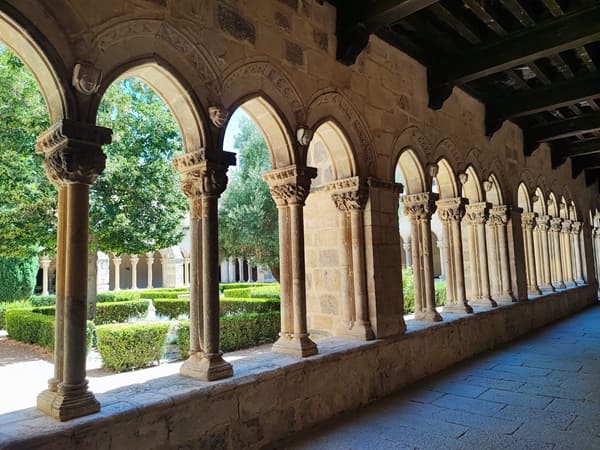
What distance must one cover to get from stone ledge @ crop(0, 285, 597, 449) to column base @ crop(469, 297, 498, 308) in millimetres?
1309

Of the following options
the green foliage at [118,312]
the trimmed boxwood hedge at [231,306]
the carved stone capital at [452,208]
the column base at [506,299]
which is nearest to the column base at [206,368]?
the carved stone capital at [452,208]

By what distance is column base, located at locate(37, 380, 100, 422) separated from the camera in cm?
199

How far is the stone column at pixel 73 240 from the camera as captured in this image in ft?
6.84

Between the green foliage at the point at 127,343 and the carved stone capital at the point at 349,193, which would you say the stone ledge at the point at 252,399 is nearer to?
the carved stone capital at the point at 349,193

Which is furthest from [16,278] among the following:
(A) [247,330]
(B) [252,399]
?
(B) [252,399]

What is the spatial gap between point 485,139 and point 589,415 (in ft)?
13.6

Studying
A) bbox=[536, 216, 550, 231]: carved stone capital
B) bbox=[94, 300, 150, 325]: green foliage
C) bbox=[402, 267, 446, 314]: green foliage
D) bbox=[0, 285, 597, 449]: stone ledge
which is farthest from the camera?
bbox=[402, 267, 446, 314]: green foliage

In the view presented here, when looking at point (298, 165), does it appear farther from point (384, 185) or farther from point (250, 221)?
point (250, 221)

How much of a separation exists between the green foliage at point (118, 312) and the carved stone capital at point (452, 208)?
6633 millimetres

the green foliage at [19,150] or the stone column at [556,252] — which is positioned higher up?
the green foliage at [19,150]

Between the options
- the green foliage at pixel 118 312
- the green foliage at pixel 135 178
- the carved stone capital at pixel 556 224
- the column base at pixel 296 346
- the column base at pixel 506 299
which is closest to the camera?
the column base at pixel 296 346

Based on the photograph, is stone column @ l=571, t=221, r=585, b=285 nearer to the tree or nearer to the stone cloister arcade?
the stone cloister arcade

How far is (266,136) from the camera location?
3383 mm

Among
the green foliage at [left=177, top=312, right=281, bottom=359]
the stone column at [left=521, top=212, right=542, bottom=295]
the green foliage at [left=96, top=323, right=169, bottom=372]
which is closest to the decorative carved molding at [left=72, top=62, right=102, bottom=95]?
the green foliage at [left=96, top=323, right=169, bottom=372]
